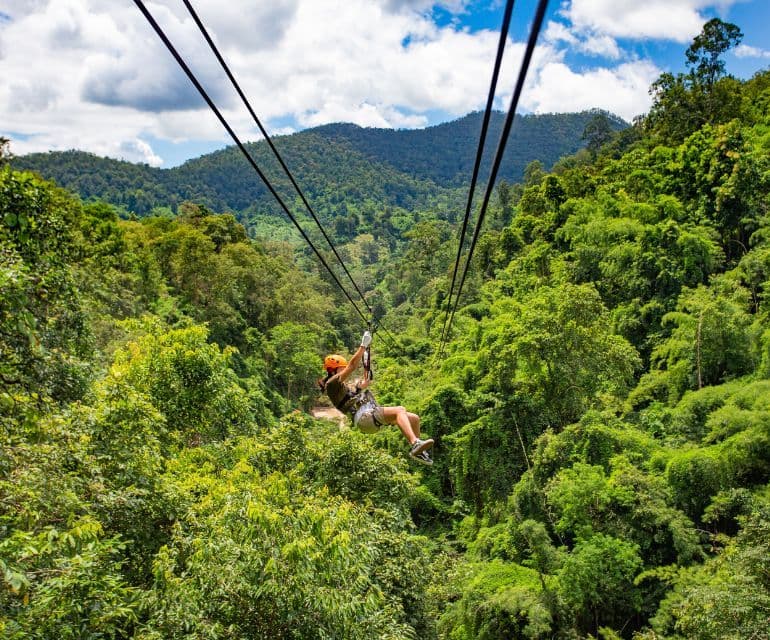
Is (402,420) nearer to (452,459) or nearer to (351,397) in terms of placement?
(351,397)

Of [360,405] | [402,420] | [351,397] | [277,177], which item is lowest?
[402,420]

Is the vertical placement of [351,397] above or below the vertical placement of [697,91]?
below

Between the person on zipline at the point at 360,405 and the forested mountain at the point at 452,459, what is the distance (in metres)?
1.16

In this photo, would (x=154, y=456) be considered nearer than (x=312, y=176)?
Yes

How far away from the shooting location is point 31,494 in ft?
15.0

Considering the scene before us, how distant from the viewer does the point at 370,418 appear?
574 centimetres

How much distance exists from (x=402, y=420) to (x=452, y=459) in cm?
1027

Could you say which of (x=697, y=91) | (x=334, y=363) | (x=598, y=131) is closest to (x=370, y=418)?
(x=334, y=363)

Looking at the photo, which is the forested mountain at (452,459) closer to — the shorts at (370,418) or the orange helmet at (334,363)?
the shorts at (370,418)

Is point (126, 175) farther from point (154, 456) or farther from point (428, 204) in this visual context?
point (154, 456)

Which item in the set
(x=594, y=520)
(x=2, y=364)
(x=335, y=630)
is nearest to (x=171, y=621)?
(x=335, y=630)

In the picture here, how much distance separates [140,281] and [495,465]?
21891 millimetres

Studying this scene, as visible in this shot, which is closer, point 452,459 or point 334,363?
point 334,363

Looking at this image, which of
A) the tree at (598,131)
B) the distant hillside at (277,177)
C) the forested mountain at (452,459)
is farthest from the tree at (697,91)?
the distant hillside at (277,177)
